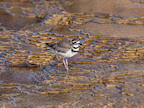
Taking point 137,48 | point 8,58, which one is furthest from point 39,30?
point 137,48

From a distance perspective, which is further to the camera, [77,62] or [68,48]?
[77,62]

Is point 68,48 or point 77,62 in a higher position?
point 68,48

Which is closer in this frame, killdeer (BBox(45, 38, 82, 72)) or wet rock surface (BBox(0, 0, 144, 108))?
wet rock surface (BBox(0, 0, 144, 108))

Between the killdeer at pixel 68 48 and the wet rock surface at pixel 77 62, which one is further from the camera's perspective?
the killdeer at pixel 68 48

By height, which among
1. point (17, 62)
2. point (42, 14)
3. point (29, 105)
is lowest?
point (29, 105)

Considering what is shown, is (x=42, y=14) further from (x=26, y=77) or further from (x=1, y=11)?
(x=26, y=77)

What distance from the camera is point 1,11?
9328mm

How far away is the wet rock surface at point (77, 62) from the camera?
13.2ft

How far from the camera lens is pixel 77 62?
5312mm

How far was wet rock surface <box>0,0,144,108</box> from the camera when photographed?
4.02m

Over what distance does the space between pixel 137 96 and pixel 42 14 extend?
5.82 meters

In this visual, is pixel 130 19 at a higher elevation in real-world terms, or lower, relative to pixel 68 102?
higher

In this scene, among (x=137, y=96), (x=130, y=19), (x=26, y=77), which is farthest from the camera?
(x=130, y=19)

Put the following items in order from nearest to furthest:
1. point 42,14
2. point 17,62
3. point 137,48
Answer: point 17,62 < point 137,48 < point 42,14
